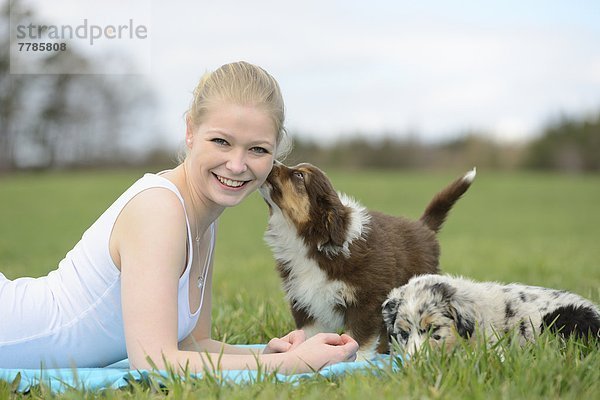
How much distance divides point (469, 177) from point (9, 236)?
17260mm

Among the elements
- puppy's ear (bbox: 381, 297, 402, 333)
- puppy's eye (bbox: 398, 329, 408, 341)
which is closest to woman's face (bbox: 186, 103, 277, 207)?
puppy's ear (bbox: 381, 297, 402, 333)

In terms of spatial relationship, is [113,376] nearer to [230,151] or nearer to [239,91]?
[230,151]

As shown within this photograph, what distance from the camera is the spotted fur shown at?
3.39 meters

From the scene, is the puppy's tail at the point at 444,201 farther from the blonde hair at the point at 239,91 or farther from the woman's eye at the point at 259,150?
the woman's eye at the point at 259,150

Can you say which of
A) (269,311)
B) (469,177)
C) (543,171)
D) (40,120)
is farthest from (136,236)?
(543,171)

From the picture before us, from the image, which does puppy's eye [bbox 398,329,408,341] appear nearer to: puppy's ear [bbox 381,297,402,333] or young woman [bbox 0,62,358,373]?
puppy's ear [bbox 381,297,402,333]

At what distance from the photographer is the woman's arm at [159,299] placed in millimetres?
3020

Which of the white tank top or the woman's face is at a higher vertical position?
the woman's face

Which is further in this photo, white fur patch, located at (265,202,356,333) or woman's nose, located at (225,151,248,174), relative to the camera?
white fur patch, located at (265,202,356,333)

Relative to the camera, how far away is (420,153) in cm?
3875

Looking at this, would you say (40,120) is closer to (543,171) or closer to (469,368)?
(543,171)

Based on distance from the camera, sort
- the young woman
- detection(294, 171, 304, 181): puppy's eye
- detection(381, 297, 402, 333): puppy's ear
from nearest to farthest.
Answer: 1. the young woman
2. detection(381, 297, 402, 333): puppy's ear
3. detection(294, 171, 304, 181): puppy's eye

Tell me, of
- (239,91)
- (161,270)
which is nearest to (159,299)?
(161,270)

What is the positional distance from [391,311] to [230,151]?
1220 millimetres
